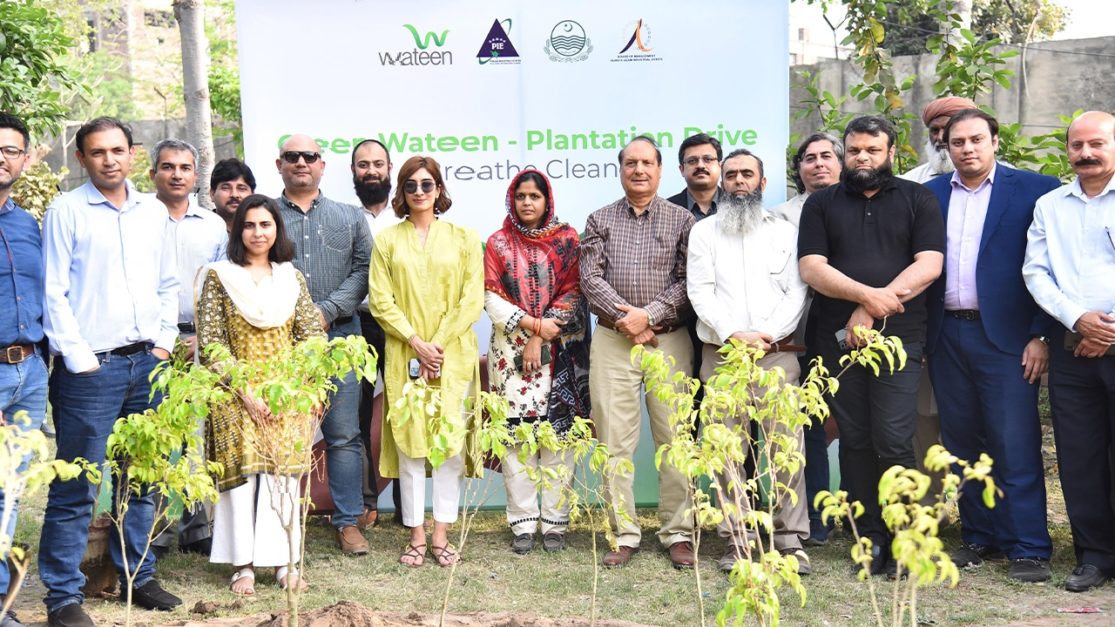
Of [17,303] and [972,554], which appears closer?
[17,303]

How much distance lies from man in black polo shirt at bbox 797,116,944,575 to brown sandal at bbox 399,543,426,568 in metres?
2.07

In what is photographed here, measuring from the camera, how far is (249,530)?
5.03 metres

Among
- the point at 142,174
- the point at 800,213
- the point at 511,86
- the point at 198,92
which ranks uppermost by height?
the point at 198,92

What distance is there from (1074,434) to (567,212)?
2893 mm

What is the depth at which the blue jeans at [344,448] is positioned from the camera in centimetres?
559

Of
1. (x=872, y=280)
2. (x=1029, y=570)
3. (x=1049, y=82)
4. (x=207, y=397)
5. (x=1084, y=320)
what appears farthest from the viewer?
(x=1049, y=82)

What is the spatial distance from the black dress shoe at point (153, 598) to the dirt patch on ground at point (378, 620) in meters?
0.23

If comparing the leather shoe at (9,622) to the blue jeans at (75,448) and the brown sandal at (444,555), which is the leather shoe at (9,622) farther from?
the brown sandal at (444,555)

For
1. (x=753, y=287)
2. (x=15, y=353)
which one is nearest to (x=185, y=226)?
(x=15, y=353)

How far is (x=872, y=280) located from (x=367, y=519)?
3058 millimetres

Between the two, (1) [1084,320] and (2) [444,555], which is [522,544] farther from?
(1) [1084,320]

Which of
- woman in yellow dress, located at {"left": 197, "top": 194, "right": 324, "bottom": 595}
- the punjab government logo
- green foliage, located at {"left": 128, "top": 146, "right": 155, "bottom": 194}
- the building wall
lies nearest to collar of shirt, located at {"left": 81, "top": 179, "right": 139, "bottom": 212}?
woman in yellow dress, located at {"left": 197, "top": 194, "right": 324, "bottom": 595}

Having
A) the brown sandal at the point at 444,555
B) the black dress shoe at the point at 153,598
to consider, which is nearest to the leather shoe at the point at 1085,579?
the brown sandal at the point at 444,555

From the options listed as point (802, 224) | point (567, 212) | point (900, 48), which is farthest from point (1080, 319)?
point (900, 48)
